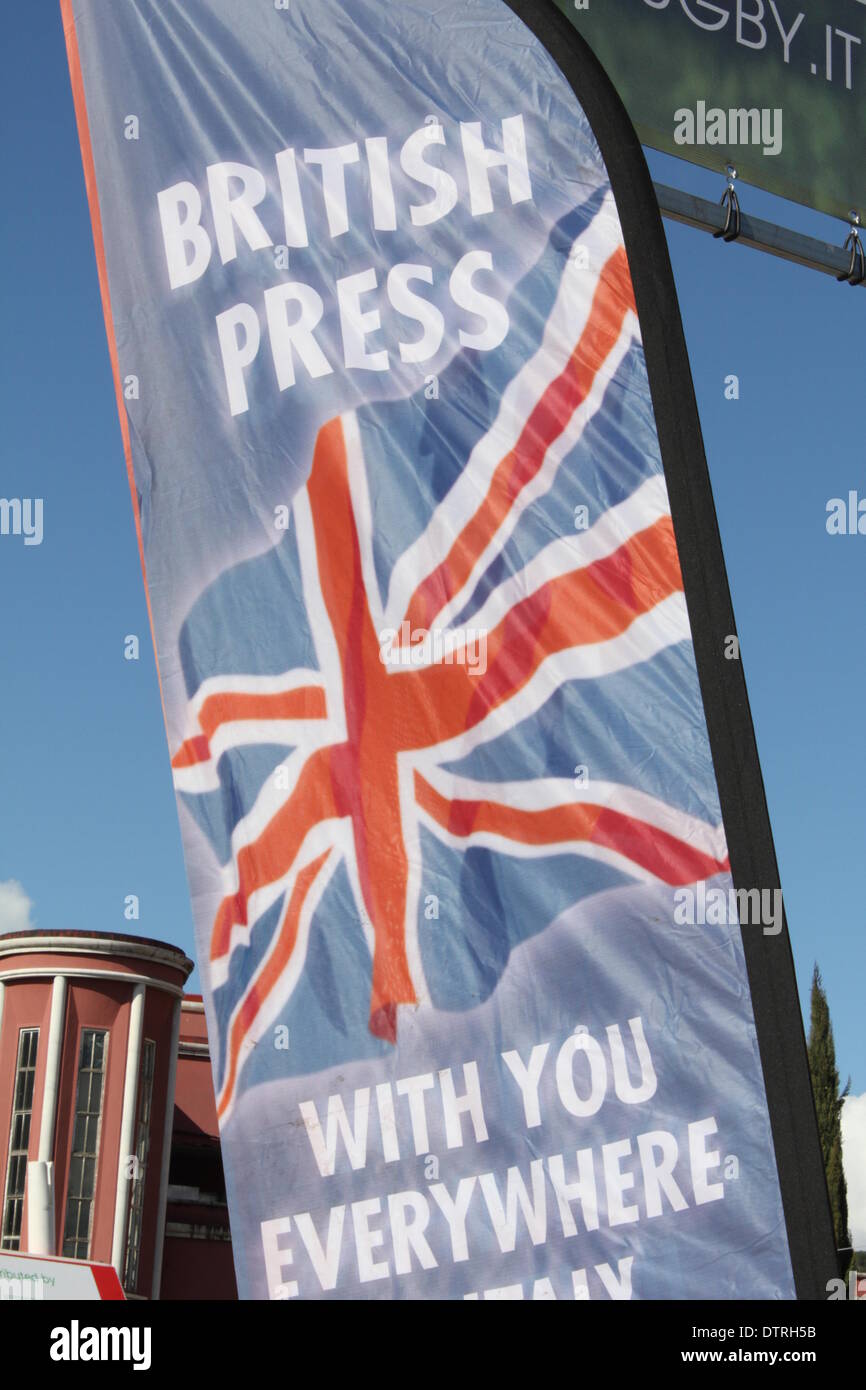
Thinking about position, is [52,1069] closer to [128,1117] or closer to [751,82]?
[128,1117]

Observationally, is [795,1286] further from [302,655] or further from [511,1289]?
[302,655]

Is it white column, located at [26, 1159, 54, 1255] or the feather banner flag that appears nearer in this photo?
the feather banner flag

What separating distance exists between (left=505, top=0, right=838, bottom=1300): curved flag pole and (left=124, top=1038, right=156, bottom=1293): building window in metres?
14.6

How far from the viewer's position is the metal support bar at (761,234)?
15.9 ft

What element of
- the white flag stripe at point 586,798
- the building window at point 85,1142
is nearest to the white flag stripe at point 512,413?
the white flag stripe at point 586,798

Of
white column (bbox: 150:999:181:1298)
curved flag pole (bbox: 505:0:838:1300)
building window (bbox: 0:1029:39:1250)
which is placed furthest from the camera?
white column (bbox: 150:999:181:1298)

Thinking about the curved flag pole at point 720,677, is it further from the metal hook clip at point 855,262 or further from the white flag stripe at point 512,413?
the metal hook clip at point 855,262

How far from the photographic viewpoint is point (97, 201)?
4.09 metres

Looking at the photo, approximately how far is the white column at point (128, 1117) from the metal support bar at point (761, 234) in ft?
41.8

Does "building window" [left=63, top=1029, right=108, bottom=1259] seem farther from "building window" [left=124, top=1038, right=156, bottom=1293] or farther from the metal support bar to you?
the metal support bar

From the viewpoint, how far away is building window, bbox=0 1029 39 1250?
52.0 ft

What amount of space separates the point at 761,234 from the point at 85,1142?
43.3 feet

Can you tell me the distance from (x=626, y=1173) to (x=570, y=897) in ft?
1.58

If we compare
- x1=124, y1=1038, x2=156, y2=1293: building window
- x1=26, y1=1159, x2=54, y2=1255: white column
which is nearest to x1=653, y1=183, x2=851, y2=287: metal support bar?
x1=26, y1=1159, x2=54, y2=1255: white column
